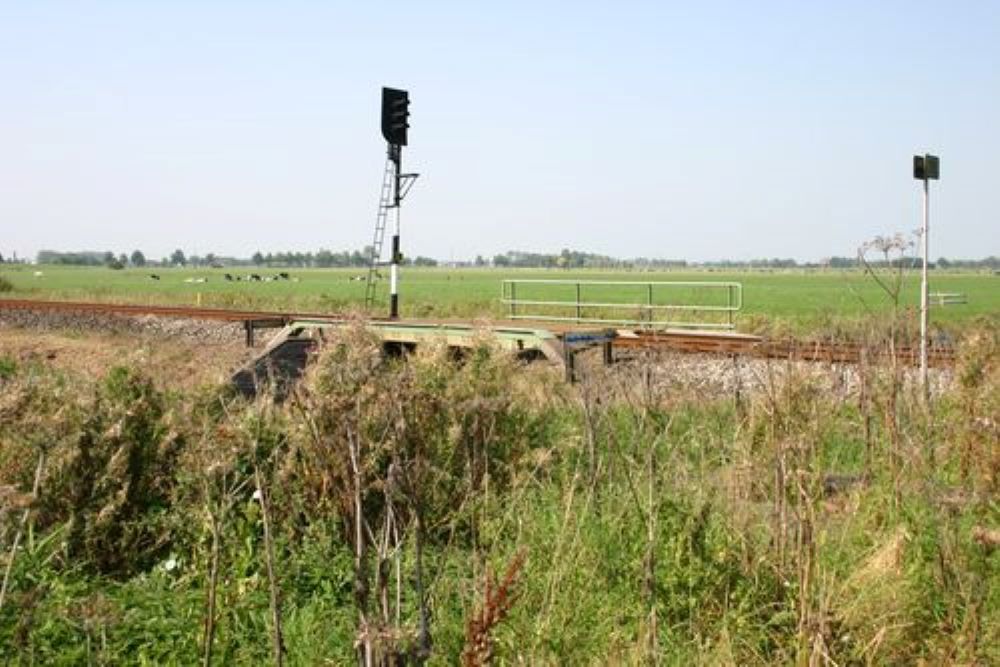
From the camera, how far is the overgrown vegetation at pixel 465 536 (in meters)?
4.17

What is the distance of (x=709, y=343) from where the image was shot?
17.7m

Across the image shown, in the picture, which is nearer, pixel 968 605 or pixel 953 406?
pixel 968 605

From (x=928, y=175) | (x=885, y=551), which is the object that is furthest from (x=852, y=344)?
(x=885, y=551)

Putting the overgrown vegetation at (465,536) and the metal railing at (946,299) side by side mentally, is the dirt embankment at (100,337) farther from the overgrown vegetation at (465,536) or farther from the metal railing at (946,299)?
the overgrown vegetation at (465,536)

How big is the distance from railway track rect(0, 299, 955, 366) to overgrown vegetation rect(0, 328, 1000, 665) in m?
0.31

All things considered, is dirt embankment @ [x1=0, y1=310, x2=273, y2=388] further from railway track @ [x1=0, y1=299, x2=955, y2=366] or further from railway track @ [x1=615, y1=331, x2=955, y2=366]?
railway track @ [x1=615, y1=331, x2=955, y2=366]

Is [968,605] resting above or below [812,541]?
below

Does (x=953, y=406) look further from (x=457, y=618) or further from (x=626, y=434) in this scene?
(x=457, y=618)

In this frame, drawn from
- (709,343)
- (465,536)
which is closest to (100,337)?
(709,343)

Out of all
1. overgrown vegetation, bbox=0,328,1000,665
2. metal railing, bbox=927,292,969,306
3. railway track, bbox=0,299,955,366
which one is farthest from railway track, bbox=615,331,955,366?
overgrown vegetation, bbox=0,328,1000,665

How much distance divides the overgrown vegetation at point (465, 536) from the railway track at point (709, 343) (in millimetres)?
312

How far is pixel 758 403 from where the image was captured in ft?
24.6

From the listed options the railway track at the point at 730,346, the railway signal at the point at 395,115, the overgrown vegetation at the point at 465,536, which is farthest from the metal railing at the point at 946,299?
the railway signal at the point at 395,115

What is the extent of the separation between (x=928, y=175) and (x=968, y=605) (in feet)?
26.4
